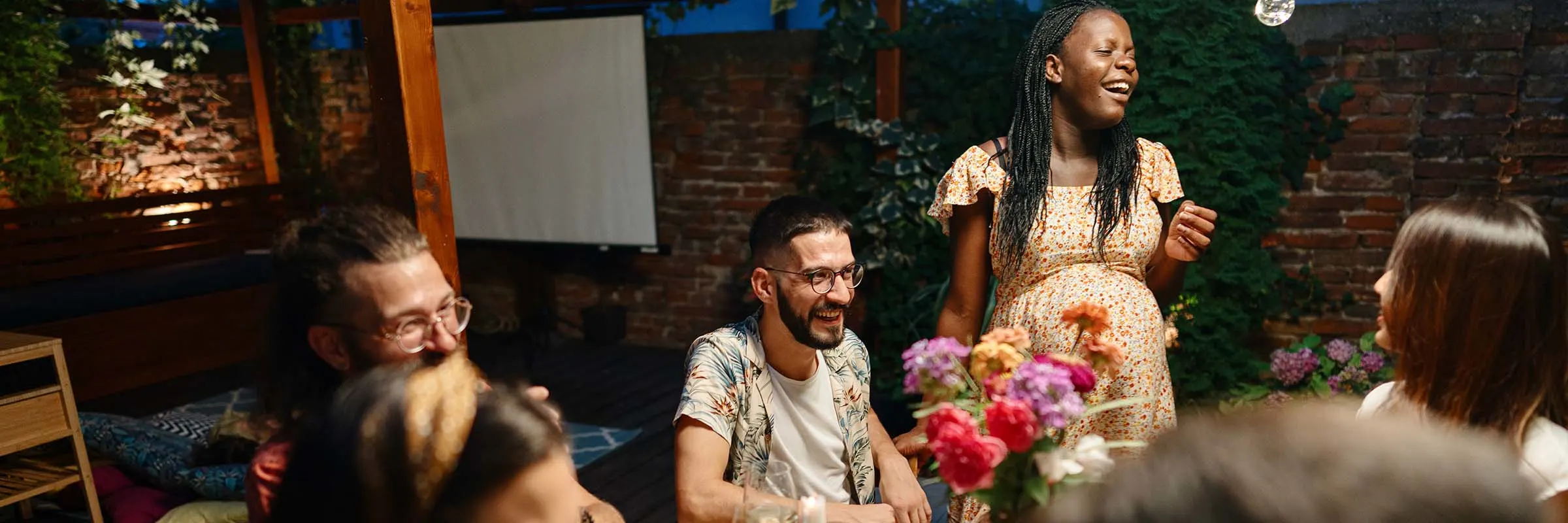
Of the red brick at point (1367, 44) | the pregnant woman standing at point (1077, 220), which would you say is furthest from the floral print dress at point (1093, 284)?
the red brick at point (1367, 44)

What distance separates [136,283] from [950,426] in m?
5.48

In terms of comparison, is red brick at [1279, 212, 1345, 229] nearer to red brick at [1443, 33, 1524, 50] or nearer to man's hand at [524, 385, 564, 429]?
red brick at [1443, 33, 1524, 50]

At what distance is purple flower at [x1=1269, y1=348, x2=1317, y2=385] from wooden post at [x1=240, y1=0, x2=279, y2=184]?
600 cm

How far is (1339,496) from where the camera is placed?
501 mm

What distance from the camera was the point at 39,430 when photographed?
2.96 m

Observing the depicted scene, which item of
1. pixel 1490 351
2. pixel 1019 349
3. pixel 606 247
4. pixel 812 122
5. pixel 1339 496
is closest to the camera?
pixel 1339 496

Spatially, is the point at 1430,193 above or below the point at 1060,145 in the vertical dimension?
below

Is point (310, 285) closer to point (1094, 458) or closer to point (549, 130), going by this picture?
point (1094, 458)

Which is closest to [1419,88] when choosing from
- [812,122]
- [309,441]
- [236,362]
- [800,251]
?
[812,122]

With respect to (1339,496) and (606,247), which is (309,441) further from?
(606,247)

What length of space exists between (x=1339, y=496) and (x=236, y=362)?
20.1ft

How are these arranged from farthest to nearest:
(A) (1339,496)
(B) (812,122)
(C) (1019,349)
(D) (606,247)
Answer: (D) (606,247) < (B) (812,122) < (C) (1019,349) < (A) (1339,496)

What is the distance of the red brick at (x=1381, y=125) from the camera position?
11.7 ft

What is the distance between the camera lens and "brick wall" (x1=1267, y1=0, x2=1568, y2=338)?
3.35m
